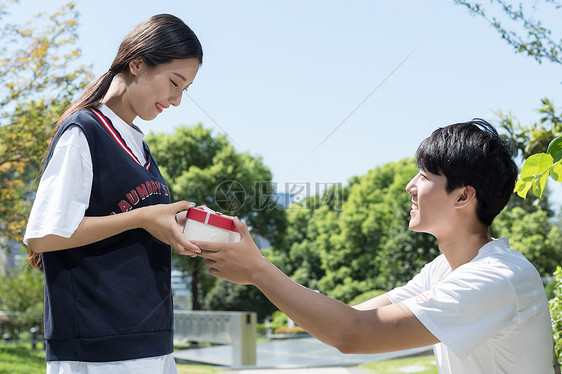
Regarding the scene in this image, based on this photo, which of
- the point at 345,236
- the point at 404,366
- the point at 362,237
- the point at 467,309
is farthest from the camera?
the point at 345,236

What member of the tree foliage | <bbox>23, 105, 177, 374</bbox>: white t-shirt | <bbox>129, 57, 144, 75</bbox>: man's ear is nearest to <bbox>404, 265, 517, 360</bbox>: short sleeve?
<bbox>23, 105, 177, 374</bbox>: white t-shirt

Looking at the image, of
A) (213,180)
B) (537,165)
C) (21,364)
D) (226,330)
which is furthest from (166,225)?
(213,180)

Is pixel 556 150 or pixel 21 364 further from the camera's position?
pixel 21 364

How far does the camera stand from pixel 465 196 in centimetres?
171

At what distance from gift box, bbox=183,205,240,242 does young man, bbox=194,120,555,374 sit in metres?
0.03

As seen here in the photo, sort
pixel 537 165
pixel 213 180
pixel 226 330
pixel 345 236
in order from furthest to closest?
1. pixel 345 236
2. pixel 213 180
3. pixel 226 330
4. pixel 537 165

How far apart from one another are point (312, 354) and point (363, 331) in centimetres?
1128

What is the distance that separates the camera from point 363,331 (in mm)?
1460

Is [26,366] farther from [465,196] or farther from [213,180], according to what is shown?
[213,180]

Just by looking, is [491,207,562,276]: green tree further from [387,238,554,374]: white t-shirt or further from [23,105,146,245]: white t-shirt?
[23,105,146,245]: white t-shirt

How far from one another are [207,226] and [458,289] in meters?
0.71

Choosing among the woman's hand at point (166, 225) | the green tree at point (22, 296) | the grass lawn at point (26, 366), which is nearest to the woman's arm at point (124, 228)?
the woman's hand at point (166, 225)

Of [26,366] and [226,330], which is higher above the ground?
[226,330]

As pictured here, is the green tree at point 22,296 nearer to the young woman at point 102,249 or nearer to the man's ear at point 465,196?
the young woman at point 102,249
